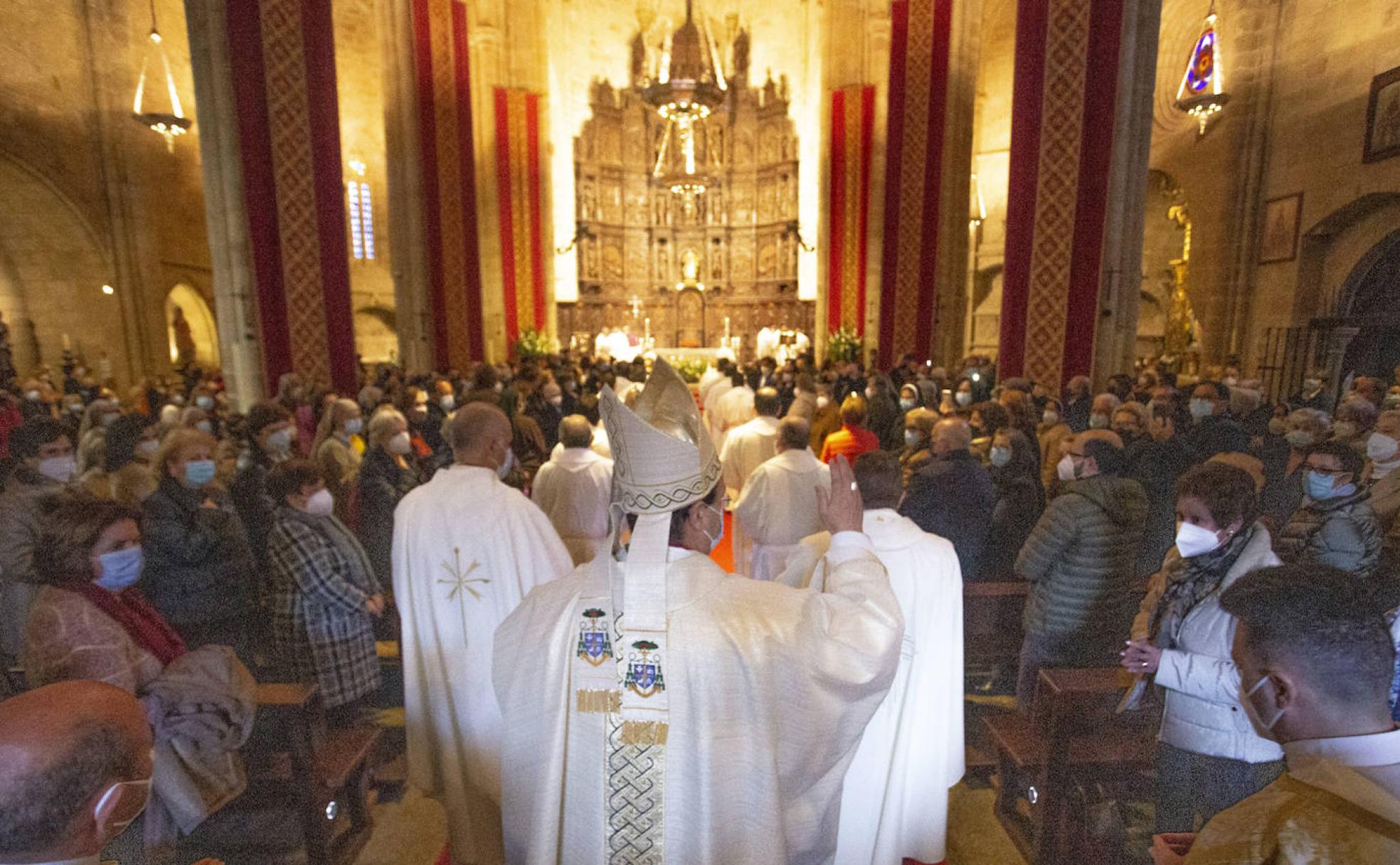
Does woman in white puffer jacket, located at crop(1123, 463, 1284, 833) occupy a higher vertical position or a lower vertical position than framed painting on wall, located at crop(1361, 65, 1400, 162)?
lower

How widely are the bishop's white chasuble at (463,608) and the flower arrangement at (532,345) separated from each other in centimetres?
1422

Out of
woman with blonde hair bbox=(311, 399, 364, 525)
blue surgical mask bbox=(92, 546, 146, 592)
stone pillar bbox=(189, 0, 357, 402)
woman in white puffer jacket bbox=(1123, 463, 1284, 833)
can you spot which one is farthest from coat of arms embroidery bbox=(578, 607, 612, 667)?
stone pillar bbox=(189, 0, 357, 402)

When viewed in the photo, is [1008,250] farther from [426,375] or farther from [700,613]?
[426,375]

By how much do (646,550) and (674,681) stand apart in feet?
1.19

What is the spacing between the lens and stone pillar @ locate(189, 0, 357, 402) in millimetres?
7133

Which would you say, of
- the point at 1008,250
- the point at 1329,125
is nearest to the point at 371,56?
the point at 1008,250

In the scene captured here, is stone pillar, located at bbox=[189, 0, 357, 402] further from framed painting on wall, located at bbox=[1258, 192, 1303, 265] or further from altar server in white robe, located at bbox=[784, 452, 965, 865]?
framed painting on wall, located at bbox=[1258, 192, 1303, 265]

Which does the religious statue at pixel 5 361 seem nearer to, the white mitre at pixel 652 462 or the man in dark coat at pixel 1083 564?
the white mitre at pixel 652 462

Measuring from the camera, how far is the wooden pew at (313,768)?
9.11 ft

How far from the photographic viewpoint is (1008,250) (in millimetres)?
8242

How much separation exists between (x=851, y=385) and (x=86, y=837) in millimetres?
10068

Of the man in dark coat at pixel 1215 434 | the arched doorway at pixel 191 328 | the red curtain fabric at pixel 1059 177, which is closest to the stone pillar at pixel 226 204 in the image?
the red curtain fabric at pixel 1059 177

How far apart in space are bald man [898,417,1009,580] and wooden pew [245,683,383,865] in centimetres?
330

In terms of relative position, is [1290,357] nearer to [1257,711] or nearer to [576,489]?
[576,489]
